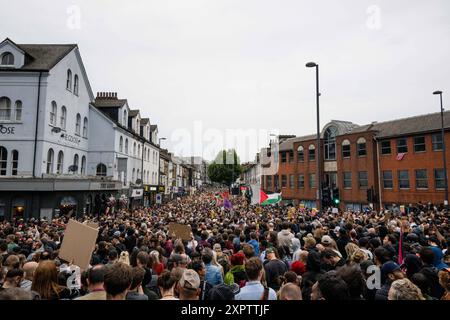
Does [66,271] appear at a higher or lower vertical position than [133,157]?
lower

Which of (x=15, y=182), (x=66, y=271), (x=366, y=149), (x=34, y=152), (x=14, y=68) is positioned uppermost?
(x=14, y=68)

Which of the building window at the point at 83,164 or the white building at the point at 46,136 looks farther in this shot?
the building window at the point at 83,164

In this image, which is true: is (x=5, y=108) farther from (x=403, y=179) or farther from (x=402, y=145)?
(x=403, y=179)

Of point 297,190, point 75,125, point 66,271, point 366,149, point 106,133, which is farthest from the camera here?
point 297,190

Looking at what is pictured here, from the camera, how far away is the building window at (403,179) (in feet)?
91.9

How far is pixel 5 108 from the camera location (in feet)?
65.4

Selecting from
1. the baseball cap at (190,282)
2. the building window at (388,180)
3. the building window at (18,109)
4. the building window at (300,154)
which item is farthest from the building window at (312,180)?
the baseball cap at (190,282)

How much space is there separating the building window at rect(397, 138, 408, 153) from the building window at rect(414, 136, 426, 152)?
0.91m

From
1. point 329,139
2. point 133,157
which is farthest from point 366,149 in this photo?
point 133,157

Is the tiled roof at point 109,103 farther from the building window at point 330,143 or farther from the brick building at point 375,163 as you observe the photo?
the building window at point 330,143

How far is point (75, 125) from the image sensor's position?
80.3ft

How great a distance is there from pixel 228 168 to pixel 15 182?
7019 cm

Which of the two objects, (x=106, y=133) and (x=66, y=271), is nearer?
(x=66, y=271)
